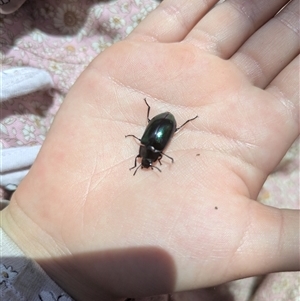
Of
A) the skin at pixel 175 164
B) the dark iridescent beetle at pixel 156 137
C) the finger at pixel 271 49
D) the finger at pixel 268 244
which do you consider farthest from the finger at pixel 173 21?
the finger at pixel 268 244

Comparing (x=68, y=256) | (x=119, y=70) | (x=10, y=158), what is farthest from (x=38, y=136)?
(x=68, y=256)

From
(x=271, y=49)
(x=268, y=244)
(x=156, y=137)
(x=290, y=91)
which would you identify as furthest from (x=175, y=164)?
(x=271, y=49)

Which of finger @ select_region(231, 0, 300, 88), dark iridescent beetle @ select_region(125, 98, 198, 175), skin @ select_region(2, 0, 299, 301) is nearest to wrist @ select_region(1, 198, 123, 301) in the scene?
skin @ select_region(2, 0, 299, 301)

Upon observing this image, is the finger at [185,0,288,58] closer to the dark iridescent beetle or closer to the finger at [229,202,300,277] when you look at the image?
the dark iridescent beetle

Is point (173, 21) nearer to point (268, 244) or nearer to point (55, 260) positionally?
point (268, 244)

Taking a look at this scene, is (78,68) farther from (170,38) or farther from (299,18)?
(299,18)

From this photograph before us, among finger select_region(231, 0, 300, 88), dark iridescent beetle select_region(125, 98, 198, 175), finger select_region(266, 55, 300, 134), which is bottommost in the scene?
dark iridescent beetle select_region(125, 98, 198, 175)
